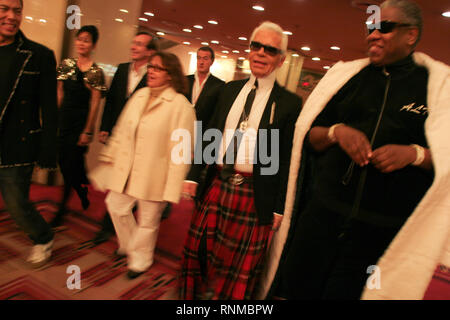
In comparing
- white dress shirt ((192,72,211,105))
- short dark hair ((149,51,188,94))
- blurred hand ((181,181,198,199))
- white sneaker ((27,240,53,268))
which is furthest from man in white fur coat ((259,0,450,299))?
white dress shirt ((192,72,211,105))

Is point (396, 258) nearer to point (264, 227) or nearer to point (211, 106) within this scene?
point (264, 227)

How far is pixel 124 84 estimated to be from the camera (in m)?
3.28

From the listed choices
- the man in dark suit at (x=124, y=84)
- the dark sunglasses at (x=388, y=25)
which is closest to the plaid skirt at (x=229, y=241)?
the dark sunglasses at (x=388, y=25)

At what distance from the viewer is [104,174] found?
262 centimetres

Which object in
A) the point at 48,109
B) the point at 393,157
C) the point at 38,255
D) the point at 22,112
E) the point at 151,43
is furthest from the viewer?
the point at 151,43

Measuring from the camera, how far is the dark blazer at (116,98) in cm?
328

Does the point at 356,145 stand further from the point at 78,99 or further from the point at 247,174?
the point at 78,99

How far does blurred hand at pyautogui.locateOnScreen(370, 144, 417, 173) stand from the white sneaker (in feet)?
8.35

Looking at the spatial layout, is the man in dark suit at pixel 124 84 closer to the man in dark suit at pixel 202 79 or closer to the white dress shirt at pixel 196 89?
the man in dark suit at pixel 202 79

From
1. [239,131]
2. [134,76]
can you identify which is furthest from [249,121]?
[134,76]

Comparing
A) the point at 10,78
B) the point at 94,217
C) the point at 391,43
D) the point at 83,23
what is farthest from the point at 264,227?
the point at 83,23

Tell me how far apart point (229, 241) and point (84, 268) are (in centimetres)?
139

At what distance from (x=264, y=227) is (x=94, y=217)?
2414mm

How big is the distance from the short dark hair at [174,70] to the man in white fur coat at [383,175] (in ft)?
4.19
